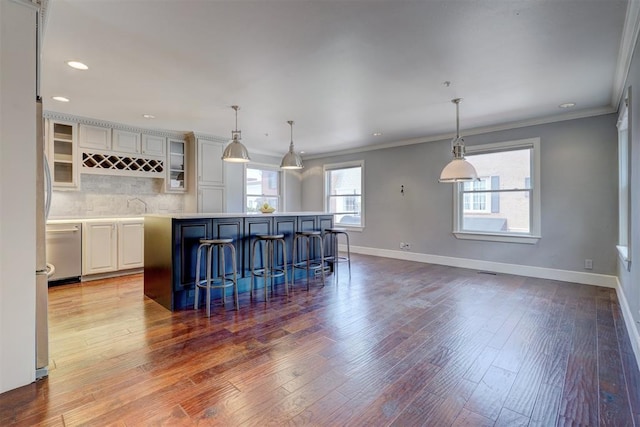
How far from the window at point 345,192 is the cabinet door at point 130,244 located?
4170mm

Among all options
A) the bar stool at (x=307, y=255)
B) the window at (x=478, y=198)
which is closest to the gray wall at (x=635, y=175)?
the window at (x=478, y=198)

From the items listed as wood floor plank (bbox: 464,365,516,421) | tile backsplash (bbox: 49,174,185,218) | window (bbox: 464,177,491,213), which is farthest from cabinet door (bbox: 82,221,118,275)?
window (bbox: 464,177,491,213)

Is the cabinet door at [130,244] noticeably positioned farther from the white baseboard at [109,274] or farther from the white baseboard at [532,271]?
the white baseboard at [532,271]

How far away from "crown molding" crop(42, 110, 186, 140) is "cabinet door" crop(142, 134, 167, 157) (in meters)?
0.07

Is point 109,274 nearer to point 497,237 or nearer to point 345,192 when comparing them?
point 345,192

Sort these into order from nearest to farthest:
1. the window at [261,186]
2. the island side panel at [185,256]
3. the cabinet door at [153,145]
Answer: the island side panel at [185,256], the cabinet door at [153,145], the window at [261,186]

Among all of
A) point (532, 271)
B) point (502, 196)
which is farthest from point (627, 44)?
point (532, 271)

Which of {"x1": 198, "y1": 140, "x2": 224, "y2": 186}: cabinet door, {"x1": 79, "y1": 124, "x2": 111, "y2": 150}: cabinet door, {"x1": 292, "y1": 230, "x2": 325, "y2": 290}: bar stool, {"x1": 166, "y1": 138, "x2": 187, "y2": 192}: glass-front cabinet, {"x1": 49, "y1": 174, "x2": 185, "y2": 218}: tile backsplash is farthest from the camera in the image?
{"x1": 198, "y1": 140, "x2": 224, "y2": 186}: cabinet door

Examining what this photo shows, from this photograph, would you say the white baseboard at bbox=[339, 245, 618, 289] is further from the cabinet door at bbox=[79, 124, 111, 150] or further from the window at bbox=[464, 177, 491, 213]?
the cabinet door at bbox=[79, 124, 111, 150]

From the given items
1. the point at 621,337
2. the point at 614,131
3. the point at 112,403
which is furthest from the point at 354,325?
the point at 614,131

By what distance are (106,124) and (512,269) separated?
6.99m

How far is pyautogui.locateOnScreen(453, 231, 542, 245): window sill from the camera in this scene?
4.81 meters

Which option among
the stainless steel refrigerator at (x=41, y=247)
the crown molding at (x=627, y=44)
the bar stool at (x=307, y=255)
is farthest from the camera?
the bar stool at (x=307, y=255)

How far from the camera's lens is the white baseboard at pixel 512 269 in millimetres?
4301
